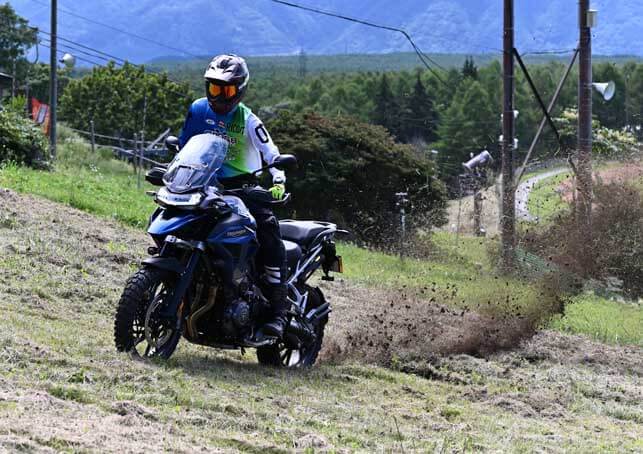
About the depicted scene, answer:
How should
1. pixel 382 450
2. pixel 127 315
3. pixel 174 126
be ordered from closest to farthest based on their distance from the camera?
pixel 382 450 < pixel 127 315 < pixel 174 126

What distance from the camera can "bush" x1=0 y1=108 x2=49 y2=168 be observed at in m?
26.9

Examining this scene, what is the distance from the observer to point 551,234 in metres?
24.0

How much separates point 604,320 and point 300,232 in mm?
10016

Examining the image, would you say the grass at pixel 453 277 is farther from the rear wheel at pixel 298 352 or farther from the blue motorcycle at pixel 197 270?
the blue motorcycle at pixel 197 270

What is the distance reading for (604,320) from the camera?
760 inches

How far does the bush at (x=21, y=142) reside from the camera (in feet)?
88.2

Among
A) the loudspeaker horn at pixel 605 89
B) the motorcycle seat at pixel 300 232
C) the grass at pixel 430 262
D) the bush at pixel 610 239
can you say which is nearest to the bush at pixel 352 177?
the grass at pixel 430 262

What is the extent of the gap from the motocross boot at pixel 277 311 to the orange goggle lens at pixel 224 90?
1554mm

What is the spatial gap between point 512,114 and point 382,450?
67.5 ft

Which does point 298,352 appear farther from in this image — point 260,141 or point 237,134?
point 237,134

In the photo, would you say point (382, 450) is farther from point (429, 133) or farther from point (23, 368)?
point (429, 133)

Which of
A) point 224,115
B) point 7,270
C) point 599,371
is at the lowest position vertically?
point 599,371

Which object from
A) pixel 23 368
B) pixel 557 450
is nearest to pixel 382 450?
pixel 557 450

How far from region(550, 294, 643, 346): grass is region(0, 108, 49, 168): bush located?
12.8 m
